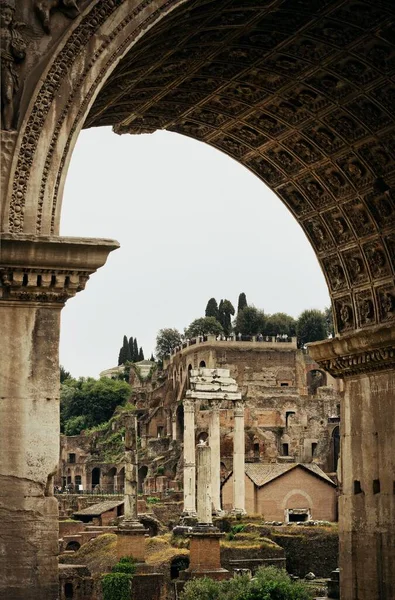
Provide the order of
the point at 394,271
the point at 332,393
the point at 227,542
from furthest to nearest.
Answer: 1. the point at 332,393
2. the point at 227,542
3. the point at 394,271

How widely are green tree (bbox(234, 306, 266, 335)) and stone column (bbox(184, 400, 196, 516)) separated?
208 feet

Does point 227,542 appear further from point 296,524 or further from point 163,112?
point 163,112

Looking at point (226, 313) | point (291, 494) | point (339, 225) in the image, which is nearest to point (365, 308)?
point (339, 225)

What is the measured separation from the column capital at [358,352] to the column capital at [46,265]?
6.50m

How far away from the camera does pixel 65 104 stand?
1003 centimetres

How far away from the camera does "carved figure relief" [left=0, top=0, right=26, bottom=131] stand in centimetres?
984

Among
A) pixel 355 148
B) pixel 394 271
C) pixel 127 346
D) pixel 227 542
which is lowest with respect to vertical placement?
pixel 227 542

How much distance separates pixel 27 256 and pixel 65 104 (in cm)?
125

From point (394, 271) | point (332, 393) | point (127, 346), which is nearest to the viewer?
point (394, 271)

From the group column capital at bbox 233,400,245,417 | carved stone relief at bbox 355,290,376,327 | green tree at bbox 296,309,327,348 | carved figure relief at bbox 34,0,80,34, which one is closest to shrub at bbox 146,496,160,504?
column capital at bbox 233,400,245,417

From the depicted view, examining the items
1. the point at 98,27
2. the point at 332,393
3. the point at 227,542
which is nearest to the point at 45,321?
the point at 98,27

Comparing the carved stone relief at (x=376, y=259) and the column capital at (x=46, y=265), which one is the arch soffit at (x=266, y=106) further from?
the column capital at (x=46, y=265)

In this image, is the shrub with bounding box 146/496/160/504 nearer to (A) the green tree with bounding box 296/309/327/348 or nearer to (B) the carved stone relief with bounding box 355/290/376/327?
(A) the green tree with bounding box 296/309/327/348

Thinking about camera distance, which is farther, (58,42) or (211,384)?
(211,384)
